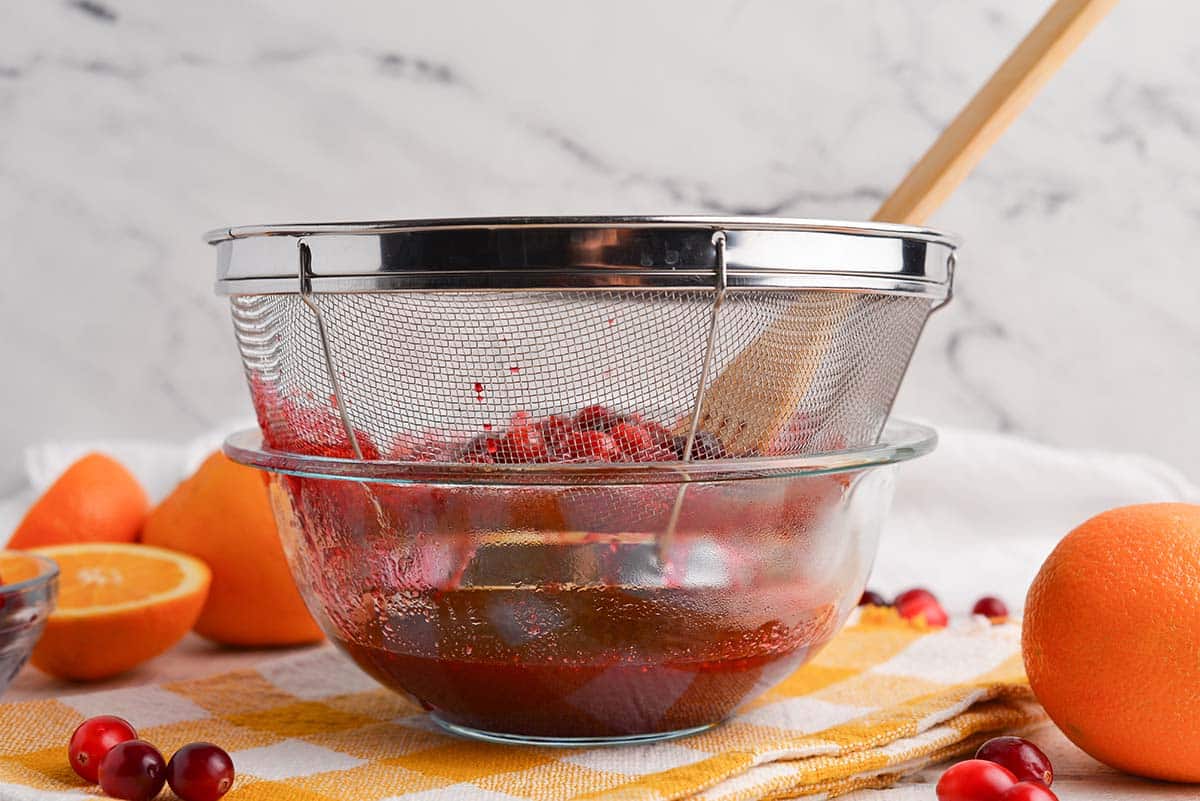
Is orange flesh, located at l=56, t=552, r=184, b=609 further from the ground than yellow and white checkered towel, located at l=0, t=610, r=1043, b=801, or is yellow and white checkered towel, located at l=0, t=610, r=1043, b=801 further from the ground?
orange flesh, located at l=56, t=552, r=184, b=609

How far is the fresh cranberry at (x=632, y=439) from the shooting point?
0.95m

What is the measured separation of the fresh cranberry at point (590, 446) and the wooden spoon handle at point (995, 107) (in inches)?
13.7

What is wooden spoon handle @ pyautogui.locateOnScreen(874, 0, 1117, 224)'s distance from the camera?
1.05m

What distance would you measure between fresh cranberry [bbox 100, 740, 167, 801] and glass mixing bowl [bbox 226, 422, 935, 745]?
0.18 meters

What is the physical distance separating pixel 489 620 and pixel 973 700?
44 cm

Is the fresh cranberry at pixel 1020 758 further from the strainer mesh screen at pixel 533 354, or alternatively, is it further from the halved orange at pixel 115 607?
the halved orange at pixel 115 607

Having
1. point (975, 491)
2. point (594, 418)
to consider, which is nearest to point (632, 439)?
point (594, 418)

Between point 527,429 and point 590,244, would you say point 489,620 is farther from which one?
point 590,244

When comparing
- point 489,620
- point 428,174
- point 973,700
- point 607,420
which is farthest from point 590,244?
point 428,174

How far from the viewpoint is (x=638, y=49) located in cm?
202

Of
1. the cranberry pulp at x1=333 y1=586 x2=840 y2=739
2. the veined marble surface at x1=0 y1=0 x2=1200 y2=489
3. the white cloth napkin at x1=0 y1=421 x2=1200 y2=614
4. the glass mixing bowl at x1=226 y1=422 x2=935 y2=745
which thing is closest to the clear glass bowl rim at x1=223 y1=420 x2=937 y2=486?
the glass mixing bowl at x1=226 y1=422 x2=935 y2=745

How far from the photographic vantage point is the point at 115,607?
131 cm

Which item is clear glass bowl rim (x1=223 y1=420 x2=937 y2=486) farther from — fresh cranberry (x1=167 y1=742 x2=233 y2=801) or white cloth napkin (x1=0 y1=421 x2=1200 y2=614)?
white cloth napkin (x1=0 y1=421 x2=1200 y2=614)

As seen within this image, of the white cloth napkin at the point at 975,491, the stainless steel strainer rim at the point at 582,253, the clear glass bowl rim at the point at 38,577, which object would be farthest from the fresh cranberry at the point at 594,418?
the white cloth napkin at the point at 975,491
